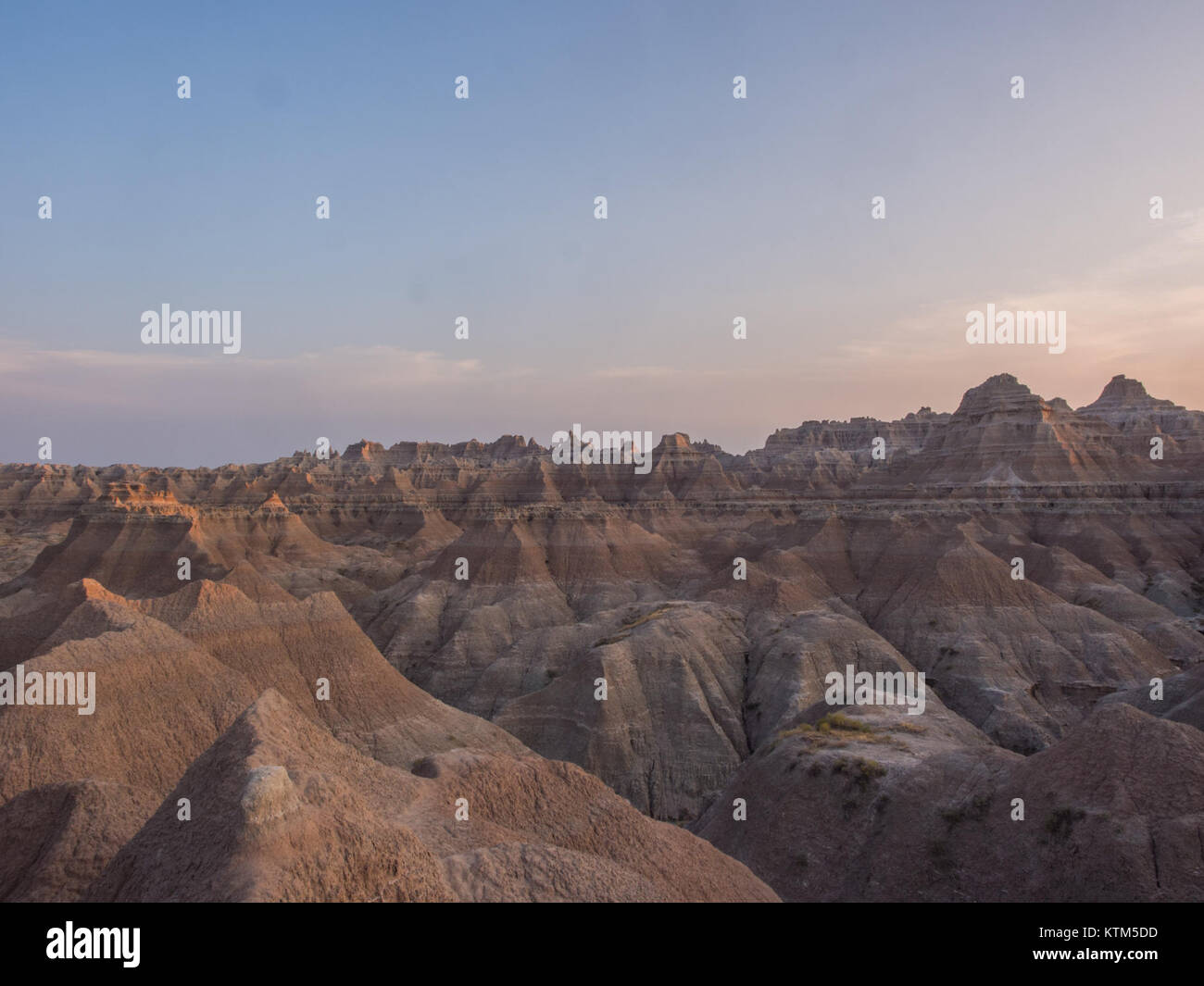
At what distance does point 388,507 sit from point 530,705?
91499 millimetres

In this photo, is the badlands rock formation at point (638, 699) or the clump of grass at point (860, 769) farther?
the clump of grass at point (860, 769)

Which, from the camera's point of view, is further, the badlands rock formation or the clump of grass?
the clump of grass

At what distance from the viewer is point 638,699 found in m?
47.7

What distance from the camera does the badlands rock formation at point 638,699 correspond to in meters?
19.4

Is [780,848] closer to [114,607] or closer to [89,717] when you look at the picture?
[89,717]

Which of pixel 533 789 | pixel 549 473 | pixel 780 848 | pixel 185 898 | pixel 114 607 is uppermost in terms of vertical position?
pixel 549 473

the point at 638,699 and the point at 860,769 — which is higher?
the point at 860,769

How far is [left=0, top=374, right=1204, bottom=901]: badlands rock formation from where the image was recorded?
19.4 metres

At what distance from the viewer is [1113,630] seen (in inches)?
2165

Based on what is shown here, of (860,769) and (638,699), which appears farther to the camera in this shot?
(638,699)
